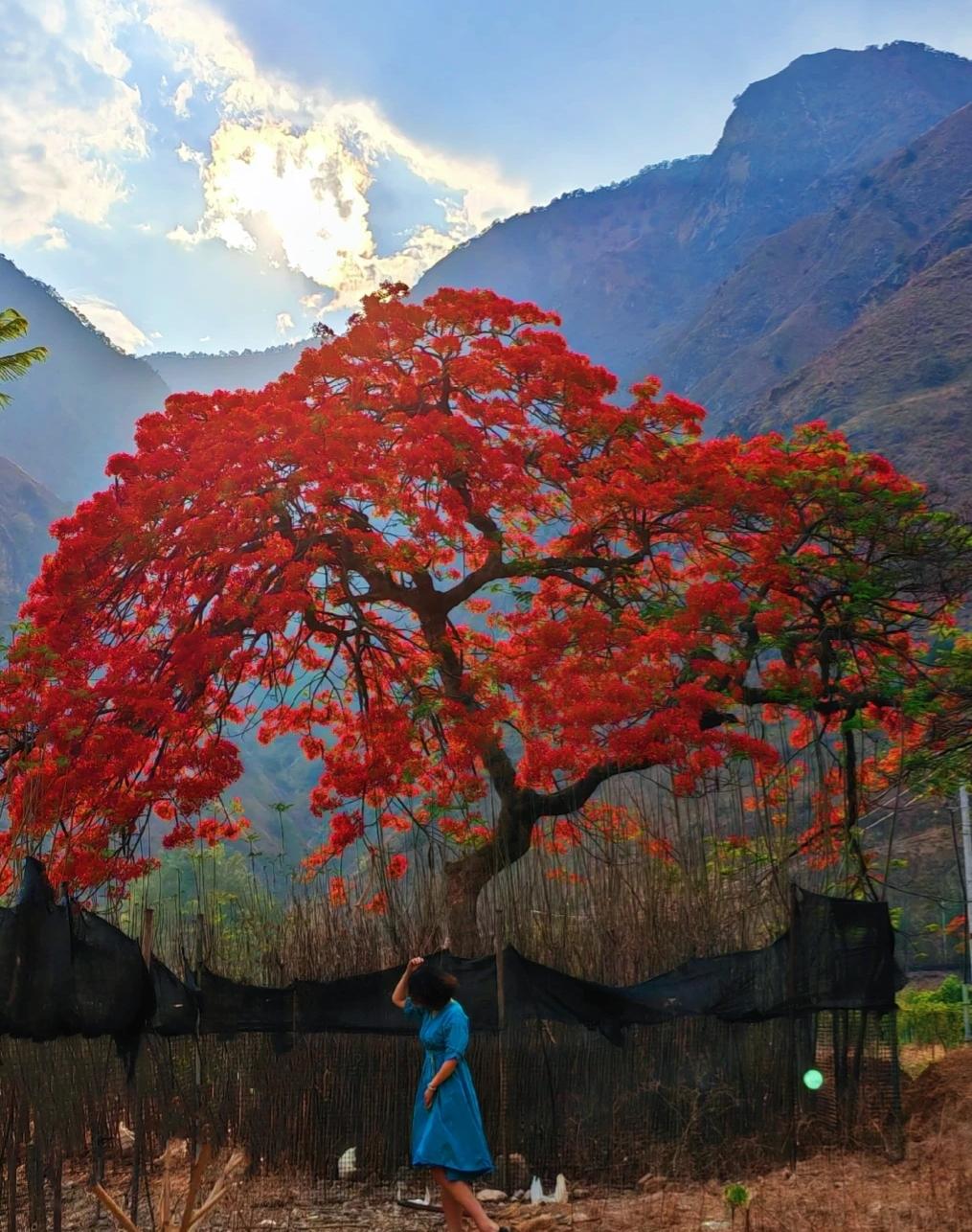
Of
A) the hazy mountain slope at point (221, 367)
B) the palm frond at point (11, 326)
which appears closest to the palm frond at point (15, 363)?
the palm frond at point (11, 326)

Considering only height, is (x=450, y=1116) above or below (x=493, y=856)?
below

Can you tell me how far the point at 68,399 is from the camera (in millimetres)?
82562

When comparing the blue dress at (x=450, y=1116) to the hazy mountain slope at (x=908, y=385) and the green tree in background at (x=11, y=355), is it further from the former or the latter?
the hazy mountain slope at (x=908, y=385)

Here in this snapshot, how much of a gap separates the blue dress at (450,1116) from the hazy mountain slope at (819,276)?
164 feet

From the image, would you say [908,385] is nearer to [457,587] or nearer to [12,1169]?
[457,587]

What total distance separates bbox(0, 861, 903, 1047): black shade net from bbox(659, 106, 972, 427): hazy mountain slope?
48516 mm

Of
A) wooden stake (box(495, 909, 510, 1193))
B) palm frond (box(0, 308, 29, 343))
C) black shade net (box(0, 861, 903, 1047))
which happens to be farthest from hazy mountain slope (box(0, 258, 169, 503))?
wooden stake (box(495, 909, 510, 1193))

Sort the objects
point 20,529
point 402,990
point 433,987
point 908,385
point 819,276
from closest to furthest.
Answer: point 433,987 → point 402,990 → point 908,385 → point 20,529 → point 819,276

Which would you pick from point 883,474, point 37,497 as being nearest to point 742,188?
point 37,497

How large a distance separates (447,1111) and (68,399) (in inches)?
3386

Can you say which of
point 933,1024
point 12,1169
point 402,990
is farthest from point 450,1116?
point 933,1024

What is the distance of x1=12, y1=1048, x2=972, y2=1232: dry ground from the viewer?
4805 mm

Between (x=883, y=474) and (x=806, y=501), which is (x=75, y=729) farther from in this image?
(x=883, y=474)

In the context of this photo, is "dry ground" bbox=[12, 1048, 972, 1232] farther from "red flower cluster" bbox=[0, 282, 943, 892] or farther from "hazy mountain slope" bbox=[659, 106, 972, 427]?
"hazy mountain slope" bbox=[659, 106, 972, 427]
